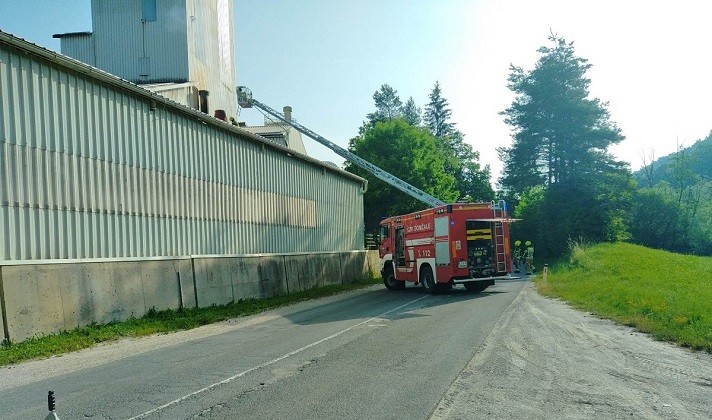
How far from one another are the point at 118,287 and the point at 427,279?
41.8 feet

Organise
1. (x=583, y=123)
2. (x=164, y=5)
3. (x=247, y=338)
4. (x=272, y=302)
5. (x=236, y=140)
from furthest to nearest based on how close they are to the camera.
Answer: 1. (x=583, y=123)
2. (x=164, y=5)
3. (x=236, y=140)
4. (x=272, y=302)
5. (x=247, y=338)

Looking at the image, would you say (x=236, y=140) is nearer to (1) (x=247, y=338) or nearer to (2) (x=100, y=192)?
(2) (x=100, y=192)

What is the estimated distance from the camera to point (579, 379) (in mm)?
8336

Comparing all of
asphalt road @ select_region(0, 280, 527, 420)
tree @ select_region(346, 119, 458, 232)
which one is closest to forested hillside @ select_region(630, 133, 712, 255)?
tree @ select_region(346, 119, 458, 232)

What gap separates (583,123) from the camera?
160 feet

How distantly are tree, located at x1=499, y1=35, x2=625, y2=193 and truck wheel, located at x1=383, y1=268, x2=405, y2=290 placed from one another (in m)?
25.9

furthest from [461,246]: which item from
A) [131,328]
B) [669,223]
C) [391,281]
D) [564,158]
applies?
[669,223]

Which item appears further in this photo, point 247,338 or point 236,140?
point 236,140

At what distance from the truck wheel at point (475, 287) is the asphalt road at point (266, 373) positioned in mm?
8925

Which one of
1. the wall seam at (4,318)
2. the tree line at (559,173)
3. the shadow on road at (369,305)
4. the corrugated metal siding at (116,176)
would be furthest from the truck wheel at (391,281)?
the tree line at (559,173)

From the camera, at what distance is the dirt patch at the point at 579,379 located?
6.75 metres

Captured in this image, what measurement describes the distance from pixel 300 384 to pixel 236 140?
664 inches

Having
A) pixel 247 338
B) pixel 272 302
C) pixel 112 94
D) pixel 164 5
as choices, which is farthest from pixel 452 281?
pixel 164 5

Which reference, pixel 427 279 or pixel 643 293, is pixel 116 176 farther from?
pixel 643 293
